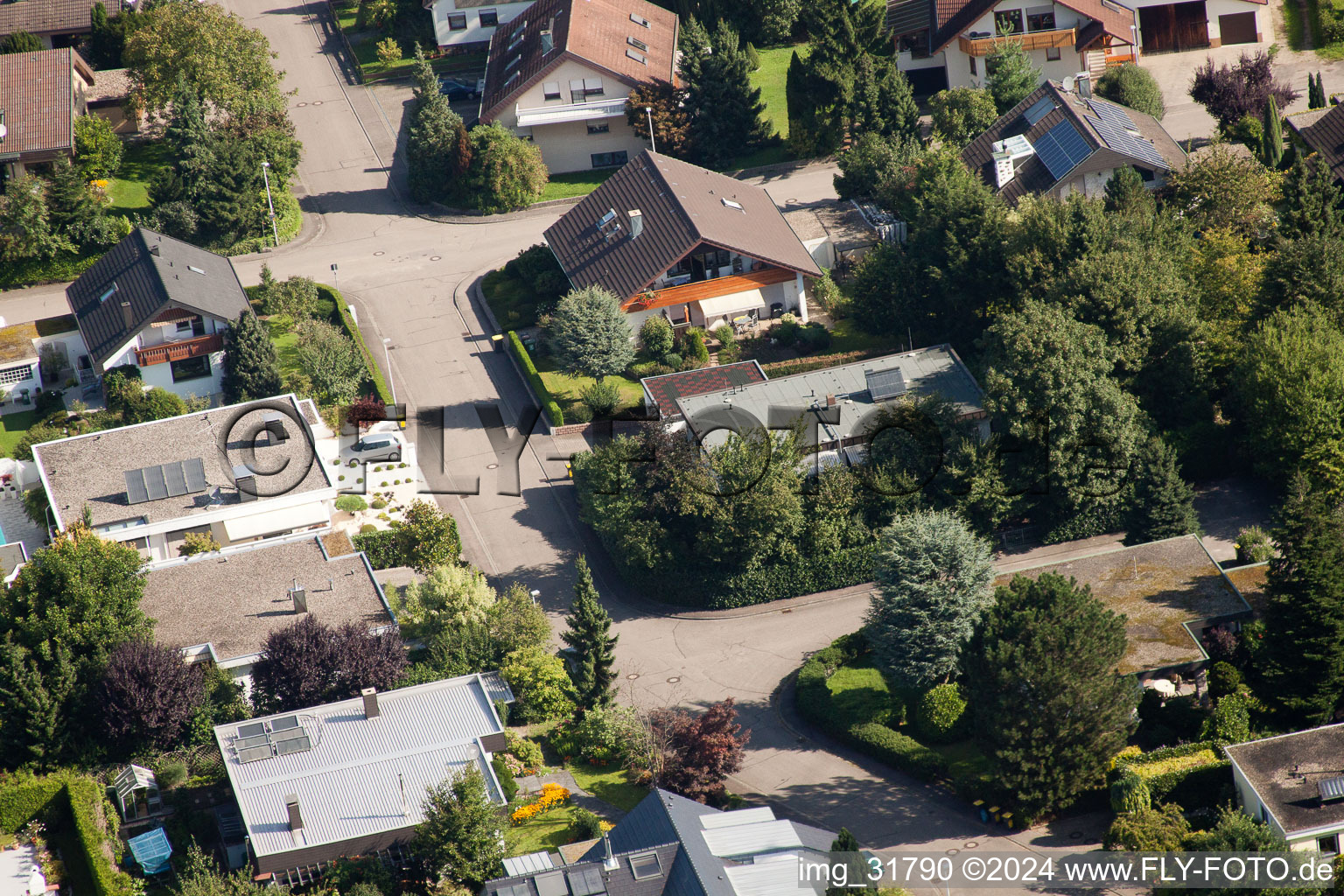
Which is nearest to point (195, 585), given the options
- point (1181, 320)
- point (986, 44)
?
point (1181, 320)

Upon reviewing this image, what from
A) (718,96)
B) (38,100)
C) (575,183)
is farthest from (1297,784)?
(38,100)

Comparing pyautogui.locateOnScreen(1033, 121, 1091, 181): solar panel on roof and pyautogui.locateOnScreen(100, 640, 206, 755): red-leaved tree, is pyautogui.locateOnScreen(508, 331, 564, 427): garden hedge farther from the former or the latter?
pyautogui.locateOnScreen(1033, 121, 1091, 181): solar panel on roof

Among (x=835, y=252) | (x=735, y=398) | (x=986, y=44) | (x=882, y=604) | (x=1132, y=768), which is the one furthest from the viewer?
(x=986, y=44)

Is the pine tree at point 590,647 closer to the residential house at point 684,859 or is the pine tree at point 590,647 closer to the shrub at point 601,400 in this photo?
the residential house at point 684,859

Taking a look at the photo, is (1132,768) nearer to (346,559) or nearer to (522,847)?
(522,847)

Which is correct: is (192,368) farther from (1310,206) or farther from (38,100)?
(1310,206)

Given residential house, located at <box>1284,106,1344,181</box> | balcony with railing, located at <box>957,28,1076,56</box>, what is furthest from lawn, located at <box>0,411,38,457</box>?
residential house, located at <box>1284,106,1344,181</box>
